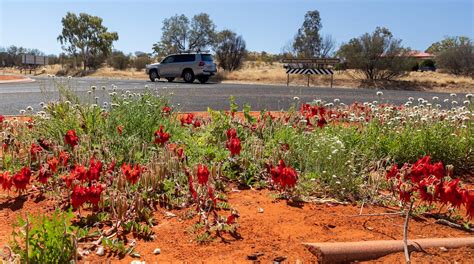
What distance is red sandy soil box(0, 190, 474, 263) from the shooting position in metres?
2.81

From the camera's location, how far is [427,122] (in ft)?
18.4

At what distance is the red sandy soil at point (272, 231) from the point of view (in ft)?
9.22

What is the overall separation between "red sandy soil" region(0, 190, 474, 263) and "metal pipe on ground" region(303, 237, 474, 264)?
4cm

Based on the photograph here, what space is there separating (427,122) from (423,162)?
6.82 feet

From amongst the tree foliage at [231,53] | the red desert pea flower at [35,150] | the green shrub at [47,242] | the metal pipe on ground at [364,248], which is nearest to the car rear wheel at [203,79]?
the tree foliage at [231,53]

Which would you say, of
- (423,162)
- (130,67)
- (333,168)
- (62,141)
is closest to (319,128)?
(333,168)

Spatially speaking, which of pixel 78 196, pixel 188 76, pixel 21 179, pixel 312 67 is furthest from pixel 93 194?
pixel 312 67

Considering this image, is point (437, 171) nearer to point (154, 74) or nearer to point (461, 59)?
point (154, 74)

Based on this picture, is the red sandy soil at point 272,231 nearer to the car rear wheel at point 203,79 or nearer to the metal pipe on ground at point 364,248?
the metal pipe on ground at point 364,248

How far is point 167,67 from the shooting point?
2977 centimetres

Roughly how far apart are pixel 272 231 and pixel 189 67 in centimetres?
2613

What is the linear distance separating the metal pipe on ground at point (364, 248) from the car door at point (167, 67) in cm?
2745

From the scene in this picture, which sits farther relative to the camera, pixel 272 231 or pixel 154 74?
pixel 154 74

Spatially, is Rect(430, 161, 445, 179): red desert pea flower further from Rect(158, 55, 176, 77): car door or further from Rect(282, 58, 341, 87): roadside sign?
Rect(158, 55, 176, 77): car door
